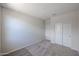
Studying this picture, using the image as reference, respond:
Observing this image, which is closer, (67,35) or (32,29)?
(32,29)

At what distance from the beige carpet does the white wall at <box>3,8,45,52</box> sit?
116mm

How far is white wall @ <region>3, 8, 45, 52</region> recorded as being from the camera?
1521 millimetres

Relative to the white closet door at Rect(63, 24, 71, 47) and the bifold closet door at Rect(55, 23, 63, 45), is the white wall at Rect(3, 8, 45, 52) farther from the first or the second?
the white closet door at Rect(63, 24, 71, 47)

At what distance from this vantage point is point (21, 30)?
1671 mm

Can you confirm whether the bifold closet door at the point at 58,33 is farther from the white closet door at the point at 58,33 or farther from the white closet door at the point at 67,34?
the white closet door at the point at 67,34

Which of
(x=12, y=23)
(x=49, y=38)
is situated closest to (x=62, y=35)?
(x=49, y=38)

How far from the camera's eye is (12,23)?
5.10 feet

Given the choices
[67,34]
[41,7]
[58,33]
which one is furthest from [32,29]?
[67,34]

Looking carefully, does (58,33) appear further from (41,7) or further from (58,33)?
(41,7)

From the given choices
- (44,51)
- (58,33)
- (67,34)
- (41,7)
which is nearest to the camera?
(41,7)

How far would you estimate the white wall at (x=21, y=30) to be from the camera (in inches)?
59.9

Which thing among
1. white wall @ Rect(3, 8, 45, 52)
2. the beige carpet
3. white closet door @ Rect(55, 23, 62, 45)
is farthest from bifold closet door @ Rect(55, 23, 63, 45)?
white wall @ Rect(3, 8, 45, 52)

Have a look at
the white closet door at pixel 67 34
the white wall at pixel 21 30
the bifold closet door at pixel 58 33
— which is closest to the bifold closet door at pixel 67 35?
the white closet door at pixel 67 34

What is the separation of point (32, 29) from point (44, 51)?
586mm
